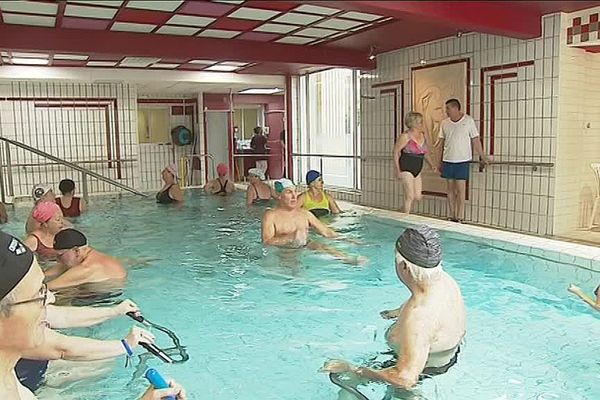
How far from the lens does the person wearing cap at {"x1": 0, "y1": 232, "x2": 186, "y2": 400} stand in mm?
1669

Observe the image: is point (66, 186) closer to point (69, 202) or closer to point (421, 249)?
point (69, 202)

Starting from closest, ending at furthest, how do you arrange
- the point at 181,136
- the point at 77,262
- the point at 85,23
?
the point at 77,262 < the point at 85,23 < the point at 181,136

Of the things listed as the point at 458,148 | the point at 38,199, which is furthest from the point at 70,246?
the point at 458,148

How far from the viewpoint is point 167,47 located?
8.22m

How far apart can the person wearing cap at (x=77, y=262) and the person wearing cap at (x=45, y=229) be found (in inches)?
31.5

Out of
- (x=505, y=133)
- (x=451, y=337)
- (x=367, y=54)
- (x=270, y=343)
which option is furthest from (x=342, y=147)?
(x=451, y=337)

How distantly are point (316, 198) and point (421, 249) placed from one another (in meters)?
5.48

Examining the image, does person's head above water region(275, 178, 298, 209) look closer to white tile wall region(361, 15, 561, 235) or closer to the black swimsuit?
white tile wall region(361, 15, 561, 235)

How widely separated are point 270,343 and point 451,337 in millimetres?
1382

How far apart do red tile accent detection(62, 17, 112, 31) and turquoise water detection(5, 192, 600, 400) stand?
2.78 metres

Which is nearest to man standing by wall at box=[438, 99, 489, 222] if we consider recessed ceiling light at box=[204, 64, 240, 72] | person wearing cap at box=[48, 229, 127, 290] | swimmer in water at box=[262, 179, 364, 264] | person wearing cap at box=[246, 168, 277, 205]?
swimmer in water at box=[262, 179, 364, 264]

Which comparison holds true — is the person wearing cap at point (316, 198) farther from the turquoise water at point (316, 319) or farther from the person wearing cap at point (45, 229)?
the person wearing cap at point (45, 229)

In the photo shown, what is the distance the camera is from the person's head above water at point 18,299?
1.67m

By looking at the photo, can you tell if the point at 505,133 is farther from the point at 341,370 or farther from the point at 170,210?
the point at 170,210
